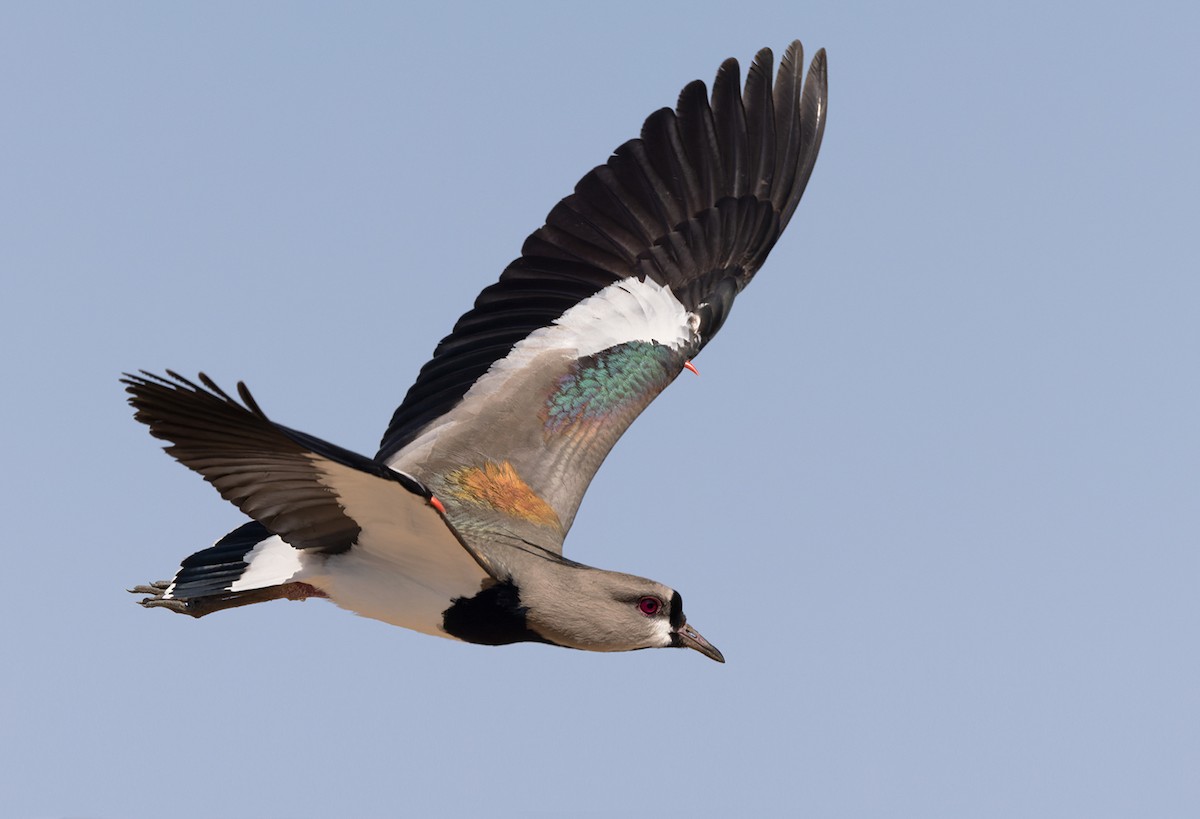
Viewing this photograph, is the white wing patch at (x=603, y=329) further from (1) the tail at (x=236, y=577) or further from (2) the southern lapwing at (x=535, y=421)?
(1) the tail at (x=236, y=577)

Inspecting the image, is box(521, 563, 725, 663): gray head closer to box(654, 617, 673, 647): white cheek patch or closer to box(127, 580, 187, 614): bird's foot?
box(654, 617, 673, 647): white cheek patch

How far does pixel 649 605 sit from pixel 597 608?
314 millimetres

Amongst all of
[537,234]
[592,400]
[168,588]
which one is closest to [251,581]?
[168,588]

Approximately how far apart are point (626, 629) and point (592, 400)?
8.04 feet

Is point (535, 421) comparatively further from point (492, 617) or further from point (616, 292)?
point (492, 617)

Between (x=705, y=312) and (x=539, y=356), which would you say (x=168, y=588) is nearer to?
(x=539, y=356)

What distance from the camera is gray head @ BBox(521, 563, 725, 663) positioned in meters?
9.95

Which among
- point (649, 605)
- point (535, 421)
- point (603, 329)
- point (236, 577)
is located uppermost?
point (603, 329)

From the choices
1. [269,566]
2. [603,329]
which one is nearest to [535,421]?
[603,329]

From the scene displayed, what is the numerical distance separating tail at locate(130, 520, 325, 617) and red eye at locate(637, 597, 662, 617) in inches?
72.3

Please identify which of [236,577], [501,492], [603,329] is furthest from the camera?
[603,329]

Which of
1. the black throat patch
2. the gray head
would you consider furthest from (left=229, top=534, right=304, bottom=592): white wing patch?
the gray head

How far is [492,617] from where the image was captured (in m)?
10.0

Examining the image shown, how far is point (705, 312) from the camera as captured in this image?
13.0 meters
